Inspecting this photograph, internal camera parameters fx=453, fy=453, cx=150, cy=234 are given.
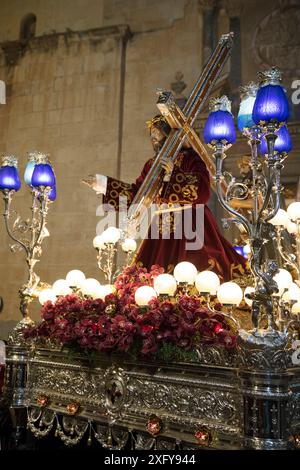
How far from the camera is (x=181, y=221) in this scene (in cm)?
413

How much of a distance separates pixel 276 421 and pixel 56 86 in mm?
8233

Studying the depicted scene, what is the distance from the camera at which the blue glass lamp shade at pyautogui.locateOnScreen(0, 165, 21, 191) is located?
4.35 meters

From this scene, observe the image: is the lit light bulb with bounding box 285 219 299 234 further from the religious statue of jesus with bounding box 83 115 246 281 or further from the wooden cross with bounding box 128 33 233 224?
the wooden cross with bounding box 128 33 233 224

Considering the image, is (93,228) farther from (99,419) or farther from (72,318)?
(99,419)

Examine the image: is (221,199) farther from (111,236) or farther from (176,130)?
(176,130)

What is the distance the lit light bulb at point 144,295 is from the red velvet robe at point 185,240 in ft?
2.37

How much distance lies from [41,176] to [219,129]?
6.84 ft

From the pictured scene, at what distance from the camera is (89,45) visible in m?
8.90

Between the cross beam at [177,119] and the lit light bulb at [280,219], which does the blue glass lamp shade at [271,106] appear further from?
the cross beam at [177,119]

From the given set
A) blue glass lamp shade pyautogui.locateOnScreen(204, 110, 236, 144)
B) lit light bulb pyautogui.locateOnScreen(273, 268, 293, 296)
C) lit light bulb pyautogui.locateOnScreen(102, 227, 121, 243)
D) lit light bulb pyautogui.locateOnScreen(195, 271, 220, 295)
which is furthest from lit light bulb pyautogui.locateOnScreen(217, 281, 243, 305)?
lit light bulb pyautogui.locateOnScreen(102, 227, 121, 243)

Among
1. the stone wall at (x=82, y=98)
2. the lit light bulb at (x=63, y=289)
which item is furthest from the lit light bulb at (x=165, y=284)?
the stone wall at (x=82, y=98)

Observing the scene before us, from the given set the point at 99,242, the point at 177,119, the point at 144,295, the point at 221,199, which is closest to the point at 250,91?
the point at 221,199

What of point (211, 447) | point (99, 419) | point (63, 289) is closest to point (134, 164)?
point (63, 289)

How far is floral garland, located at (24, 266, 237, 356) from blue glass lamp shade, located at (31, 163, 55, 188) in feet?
3.95
